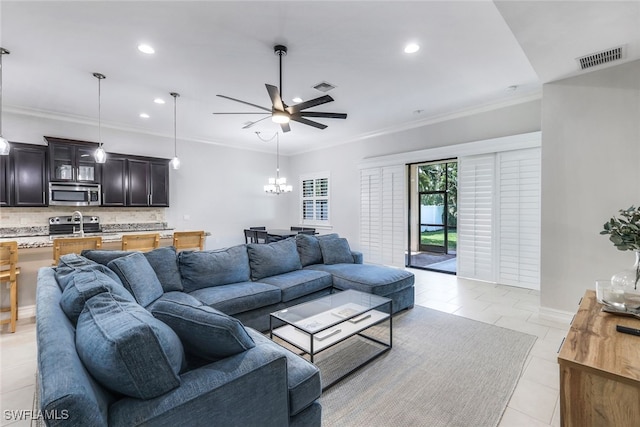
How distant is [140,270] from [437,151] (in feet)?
16.1

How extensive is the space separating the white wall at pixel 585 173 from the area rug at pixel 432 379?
3.06ft

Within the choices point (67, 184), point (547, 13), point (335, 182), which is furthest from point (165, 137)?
point (547, 13)

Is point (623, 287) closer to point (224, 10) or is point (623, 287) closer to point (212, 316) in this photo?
point (212, 316)

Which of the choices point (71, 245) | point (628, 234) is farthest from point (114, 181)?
point (628, 234)

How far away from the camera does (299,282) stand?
337cm

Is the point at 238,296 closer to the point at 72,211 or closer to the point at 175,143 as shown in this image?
the point at 72,211

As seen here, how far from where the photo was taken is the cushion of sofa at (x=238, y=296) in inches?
109

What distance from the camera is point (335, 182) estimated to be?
23.9 feet

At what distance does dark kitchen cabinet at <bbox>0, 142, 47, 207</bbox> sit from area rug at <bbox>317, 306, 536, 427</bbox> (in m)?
5.23

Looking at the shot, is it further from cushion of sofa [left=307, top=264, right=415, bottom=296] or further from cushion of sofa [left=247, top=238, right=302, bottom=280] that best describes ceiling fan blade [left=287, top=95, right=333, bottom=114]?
cushion of sofa [left=307, top=264, right=415, bottom=296]

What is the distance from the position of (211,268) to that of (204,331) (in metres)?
1.94

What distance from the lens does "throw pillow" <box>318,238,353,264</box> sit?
424cm

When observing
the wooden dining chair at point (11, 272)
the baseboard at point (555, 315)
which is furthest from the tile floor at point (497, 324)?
the wooden dining chair at point (11, 272)

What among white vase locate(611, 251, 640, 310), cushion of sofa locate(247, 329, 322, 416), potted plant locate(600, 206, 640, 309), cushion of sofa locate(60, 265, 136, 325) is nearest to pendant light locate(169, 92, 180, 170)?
cushion of sofa locate(60, 265, 136, 325)
